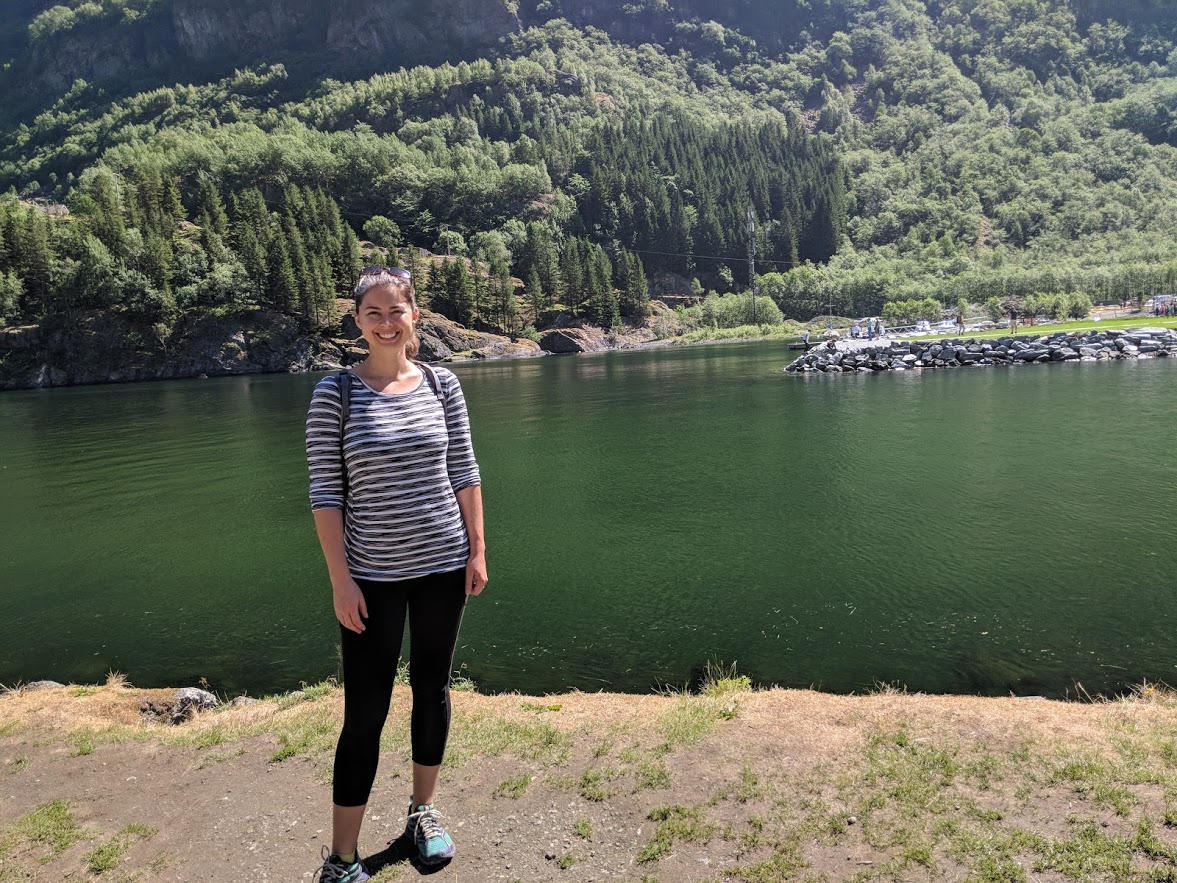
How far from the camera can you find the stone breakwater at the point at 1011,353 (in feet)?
195

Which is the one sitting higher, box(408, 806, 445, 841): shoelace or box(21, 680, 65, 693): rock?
box(408, 806, 445, 841): shoelace

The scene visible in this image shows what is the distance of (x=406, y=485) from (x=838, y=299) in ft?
590

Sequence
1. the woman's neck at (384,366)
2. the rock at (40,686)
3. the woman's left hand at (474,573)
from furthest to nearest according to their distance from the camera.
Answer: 1. the rock at (40,686)
2. the woman's left hand at (474,573)
3. the woman's neck at (384,366)

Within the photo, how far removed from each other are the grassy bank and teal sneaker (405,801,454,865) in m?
0.11

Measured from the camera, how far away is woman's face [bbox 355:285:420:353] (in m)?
4.65

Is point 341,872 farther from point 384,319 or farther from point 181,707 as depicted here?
point 181,707

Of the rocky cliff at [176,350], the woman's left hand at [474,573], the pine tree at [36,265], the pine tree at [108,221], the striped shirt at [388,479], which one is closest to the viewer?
the striped shirt at [388,479]

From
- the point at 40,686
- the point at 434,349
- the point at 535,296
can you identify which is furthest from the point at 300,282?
the point at 40,686

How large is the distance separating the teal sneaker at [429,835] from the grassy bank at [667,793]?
4.4 inches

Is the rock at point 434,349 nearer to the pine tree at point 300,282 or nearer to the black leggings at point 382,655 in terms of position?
the pine tree at point 300,282

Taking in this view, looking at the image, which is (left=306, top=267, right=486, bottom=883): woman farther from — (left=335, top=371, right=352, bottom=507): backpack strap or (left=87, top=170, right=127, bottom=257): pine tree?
(left=87, top=170, right=127, bottom=257): pine tree

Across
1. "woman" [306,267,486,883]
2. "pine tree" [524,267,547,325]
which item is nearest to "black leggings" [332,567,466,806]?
"woman" [306,267,486,883]

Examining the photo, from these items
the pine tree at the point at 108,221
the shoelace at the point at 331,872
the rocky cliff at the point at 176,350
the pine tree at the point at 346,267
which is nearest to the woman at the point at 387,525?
the shoelace at the point at 331,872

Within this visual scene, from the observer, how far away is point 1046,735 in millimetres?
6430
